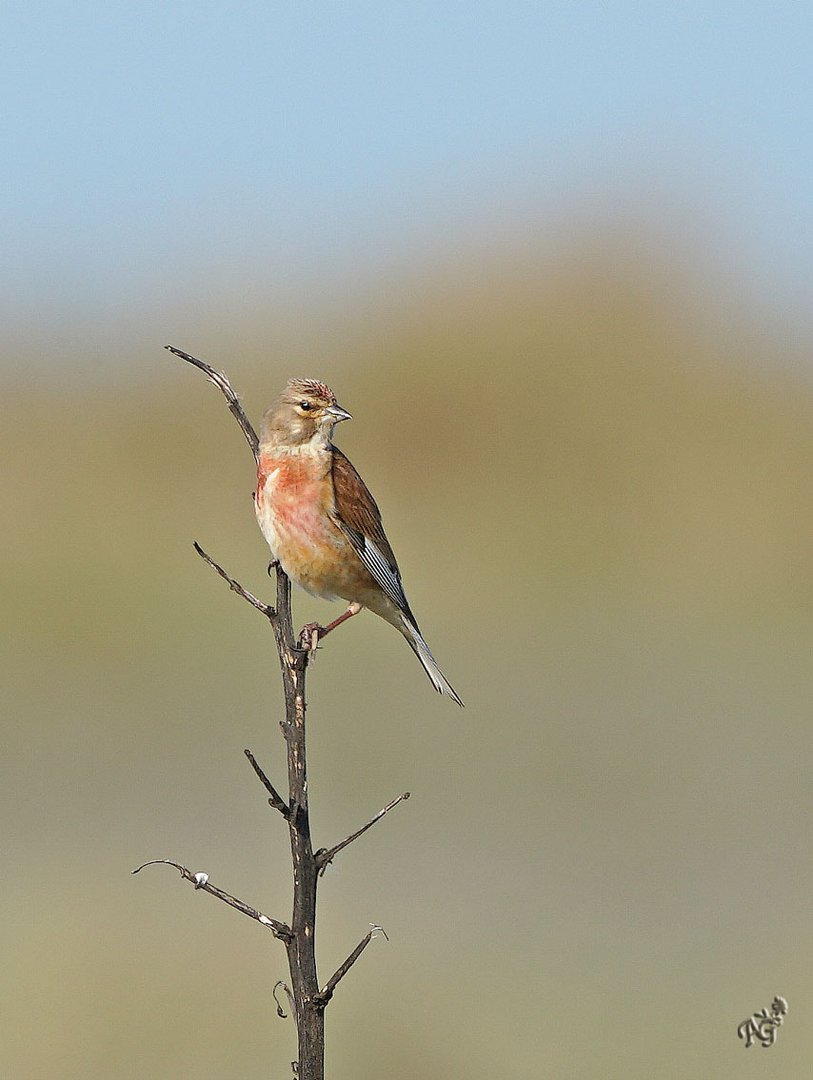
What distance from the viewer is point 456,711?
52.0ft

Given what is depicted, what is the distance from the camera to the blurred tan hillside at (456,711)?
8641mm

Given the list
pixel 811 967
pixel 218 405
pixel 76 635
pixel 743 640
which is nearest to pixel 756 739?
pixel 743 640

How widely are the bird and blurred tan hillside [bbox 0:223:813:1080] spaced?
113 inches

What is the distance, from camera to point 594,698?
15539 mm

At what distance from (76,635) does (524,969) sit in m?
8.89

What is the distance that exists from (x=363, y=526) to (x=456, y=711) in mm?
10281

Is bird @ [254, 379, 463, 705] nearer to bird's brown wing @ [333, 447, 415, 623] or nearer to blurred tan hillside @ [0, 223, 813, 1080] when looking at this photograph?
bird's brown wing @ [333, 447, 415, 623]

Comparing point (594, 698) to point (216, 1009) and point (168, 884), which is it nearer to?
point (168, 884)

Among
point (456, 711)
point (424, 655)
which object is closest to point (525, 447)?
point (456, 711)

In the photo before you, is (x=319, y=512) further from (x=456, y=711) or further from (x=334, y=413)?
(x=456, y=711)

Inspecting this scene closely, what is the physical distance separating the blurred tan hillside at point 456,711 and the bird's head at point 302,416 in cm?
326

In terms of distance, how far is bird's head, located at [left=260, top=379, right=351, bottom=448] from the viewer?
17.9ft

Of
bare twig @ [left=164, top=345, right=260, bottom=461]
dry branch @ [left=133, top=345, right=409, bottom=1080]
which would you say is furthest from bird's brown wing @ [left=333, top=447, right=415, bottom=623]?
dry branch @ [left=133, top=345, right=409, bottom=1080]

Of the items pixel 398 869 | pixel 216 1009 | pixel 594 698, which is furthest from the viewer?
pixel 594 698
